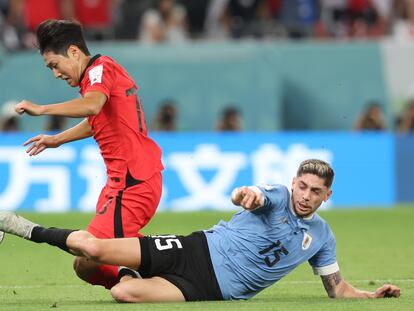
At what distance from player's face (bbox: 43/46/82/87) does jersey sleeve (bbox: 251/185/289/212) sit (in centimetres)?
166

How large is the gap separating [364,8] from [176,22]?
3.62 m

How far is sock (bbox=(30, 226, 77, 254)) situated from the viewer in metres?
8.18

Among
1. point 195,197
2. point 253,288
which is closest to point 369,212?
point 195,197

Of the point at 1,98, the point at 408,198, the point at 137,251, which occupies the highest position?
the point at 137,251

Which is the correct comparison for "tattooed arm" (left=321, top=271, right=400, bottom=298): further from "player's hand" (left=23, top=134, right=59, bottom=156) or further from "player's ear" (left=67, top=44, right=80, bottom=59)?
"player's ear" (left=67, top=44, right=80, bottom=59)

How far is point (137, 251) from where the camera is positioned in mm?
8195

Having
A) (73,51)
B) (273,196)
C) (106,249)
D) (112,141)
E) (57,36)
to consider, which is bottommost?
(106,249)

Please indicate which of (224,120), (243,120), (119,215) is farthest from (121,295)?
(243,120)

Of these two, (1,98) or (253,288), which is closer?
(253,288)

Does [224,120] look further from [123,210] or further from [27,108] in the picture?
[27,108]

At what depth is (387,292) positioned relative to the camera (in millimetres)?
8500

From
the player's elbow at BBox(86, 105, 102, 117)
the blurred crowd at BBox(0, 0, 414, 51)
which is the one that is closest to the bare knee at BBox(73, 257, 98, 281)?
the player's elbow at BBox(86, 105, 102, 117)

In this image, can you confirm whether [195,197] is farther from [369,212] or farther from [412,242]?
[412,242]

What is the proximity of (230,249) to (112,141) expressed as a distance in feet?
3.91
